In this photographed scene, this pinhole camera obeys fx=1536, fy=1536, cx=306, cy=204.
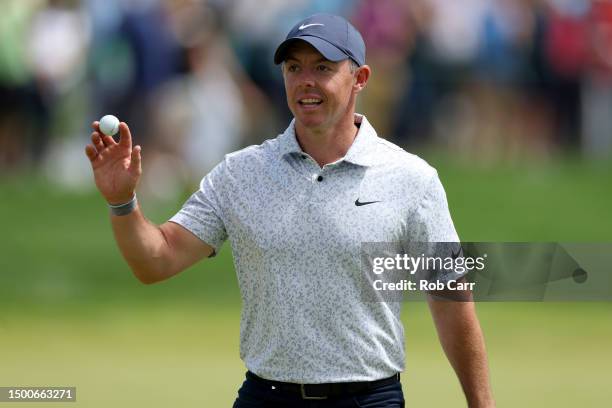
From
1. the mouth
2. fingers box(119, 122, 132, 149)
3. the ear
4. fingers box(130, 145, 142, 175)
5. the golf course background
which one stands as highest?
the golf course background

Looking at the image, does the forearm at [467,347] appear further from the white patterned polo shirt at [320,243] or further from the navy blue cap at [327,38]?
the navy blue cap at [327,38]

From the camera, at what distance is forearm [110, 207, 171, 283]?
18.8 ft

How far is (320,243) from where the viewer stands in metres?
5.65

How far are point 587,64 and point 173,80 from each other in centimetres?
527

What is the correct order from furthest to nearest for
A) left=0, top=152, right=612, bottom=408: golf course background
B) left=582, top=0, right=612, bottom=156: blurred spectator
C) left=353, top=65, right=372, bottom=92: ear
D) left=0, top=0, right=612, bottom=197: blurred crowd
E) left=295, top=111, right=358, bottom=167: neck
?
left=582, top=0, right=612, bottom=156: blurred spectator, left=0, top=0, right=612, bottom=197: blurred crowd, left=0, top=152, right=612, bottom=408: golf course background, left=353, top=65, right=372, bottom=92: ear, left=295, top=111, right=358, bottom=167: neck

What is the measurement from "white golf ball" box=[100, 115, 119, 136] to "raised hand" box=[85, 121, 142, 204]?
0.7 inches

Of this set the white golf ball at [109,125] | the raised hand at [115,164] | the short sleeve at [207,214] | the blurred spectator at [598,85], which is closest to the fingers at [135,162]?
the raised hand at [115,164]

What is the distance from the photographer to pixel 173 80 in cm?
1788

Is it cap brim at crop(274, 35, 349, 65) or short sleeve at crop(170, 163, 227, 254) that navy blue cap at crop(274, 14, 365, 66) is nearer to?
cap brim at crop(274, 35, 349, 65)

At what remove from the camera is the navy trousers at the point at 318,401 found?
567 cm

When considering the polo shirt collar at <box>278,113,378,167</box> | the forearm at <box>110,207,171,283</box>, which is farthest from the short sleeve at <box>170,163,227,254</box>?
the polo shirt collar at <box>278,113,378,167</box>

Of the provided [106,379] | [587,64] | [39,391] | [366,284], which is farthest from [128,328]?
[366,284]

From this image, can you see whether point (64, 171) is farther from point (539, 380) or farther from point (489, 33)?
point (539, 380)

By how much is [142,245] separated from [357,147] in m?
0.89
